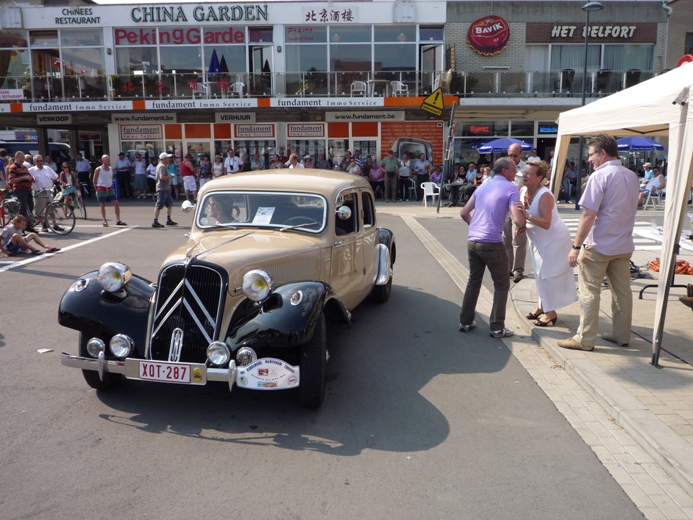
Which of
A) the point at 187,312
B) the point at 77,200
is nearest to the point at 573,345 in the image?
the point at 187,312

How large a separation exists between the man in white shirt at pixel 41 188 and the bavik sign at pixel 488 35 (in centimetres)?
1900

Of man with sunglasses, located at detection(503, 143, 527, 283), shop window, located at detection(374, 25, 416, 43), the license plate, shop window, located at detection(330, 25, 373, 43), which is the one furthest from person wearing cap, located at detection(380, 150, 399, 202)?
the license plate

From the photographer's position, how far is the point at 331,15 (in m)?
26.5

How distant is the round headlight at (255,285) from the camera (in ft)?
15.1

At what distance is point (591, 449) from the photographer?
416 cm

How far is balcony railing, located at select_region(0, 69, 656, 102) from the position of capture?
25.3 metres

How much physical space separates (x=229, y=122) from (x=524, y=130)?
44.6ft

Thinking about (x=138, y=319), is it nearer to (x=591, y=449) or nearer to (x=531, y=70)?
(x=591, y=449)

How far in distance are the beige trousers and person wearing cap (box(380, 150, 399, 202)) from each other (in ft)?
59.6

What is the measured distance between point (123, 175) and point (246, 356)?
24082mm

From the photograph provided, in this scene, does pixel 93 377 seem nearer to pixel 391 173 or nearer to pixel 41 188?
pixel 41 188

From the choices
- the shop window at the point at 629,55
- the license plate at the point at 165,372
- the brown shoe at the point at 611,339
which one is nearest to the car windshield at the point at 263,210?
the license plate at the point at 165,372

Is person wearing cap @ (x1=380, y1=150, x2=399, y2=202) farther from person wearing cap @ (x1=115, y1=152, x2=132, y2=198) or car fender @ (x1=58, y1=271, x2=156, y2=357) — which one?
car fender @ (x1=58, y1=271, x2=156, y2=357)

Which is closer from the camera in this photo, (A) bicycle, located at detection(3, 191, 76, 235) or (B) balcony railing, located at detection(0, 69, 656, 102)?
(A) bicycle, located at detection(3, 191, 76, 235)
